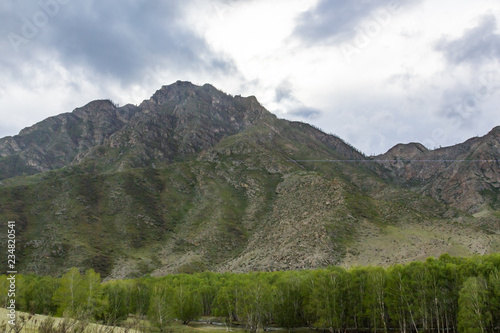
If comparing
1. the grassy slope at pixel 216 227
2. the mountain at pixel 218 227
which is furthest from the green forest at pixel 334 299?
the mountain at pixel 218 227

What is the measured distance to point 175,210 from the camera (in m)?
183

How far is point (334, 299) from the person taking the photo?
2137 inches

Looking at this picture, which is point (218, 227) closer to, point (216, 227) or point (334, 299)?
point (216, 227)

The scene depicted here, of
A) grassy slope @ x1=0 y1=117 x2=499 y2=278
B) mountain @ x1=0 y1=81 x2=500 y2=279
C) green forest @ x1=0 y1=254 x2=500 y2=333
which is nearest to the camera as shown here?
green forest @ x1=0 y1=254 x2=500 y2=333

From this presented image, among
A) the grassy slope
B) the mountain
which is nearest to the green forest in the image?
the grassy slope

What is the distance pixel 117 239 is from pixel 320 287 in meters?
118

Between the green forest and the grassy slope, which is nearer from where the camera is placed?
the green forest

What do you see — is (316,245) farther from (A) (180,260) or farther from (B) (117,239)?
(B) (117,239)

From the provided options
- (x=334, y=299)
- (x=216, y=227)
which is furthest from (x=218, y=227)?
(x=334, y=299)

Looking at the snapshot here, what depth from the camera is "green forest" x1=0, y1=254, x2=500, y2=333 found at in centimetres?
4428

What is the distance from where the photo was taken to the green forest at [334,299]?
145 ft

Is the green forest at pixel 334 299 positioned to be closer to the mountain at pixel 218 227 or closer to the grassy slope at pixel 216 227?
the grassy slope at pixel 216 227

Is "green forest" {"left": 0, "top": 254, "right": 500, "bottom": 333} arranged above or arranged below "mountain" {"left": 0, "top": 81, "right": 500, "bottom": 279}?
below

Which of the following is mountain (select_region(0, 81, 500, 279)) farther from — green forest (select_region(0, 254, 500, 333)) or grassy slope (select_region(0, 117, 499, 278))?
green forest (select_region(0, 254, 500, 333))
